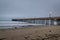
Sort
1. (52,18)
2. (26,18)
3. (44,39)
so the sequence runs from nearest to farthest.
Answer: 1. (44,39)
2. (52,18)
3. (26,18)

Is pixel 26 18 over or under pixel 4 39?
under

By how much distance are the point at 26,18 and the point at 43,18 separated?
2954 millimetres

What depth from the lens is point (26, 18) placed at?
1952 centimetres

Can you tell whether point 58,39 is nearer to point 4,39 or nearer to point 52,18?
point 4,39

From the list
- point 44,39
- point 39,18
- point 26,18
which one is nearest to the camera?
point 44,39

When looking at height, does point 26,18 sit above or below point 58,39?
below

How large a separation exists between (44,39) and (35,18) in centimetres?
1631

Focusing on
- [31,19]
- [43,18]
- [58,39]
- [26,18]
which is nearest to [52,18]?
[43,18]

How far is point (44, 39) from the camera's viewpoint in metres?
2.15

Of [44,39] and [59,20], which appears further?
[59,20]

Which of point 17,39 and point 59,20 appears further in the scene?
point 59,20

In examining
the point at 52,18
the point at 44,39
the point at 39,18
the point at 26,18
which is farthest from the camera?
the point at 26,18

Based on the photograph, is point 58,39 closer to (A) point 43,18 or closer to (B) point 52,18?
(B) point 52,18

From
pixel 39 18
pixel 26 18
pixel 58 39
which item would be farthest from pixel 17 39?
pixel 26 18
